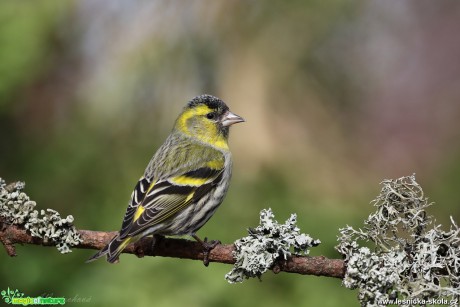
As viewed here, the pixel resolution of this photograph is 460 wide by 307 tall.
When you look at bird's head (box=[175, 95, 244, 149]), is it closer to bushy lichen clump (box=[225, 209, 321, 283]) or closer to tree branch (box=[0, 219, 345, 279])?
tree branch (box=[0, 219, 345, 279])

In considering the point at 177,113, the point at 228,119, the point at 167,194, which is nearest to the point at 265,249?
→ the point at 167,194

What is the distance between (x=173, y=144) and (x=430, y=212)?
2380 millimetres

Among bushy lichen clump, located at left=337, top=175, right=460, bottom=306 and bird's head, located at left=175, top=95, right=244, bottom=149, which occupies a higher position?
bird's head, located at left=175, top=95, right=244, bottom=149

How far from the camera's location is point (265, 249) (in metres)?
3.10

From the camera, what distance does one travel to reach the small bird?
3.81m

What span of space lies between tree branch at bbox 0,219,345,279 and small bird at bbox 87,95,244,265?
0.06 meters

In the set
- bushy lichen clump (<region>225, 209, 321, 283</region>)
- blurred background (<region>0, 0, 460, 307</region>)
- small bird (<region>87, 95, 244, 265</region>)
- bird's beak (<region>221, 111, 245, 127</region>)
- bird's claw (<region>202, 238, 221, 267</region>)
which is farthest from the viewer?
bird's beak (<region>221, 111, 245, 127</region>)

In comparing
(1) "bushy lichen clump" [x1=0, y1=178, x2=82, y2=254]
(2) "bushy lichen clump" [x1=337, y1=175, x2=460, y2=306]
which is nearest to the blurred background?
(1) "bushy lichen clump" [x1=0, y1=178, x2=82, y2=254]

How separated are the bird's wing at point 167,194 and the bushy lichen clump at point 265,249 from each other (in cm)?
→ 74

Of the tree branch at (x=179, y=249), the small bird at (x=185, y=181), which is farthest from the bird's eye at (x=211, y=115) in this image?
the tree branch at (x=179, y=249)

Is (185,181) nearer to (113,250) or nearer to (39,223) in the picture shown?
(113,250)

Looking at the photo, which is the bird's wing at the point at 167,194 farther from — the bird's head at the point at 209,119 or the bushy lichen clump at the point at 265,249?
the bushy lichen clump at the point at 265,249

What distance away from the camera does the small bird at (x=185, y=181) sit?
3814 millimetres

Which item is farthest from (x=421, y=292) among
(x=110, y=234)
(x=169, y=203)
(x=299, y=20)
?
(x=299, y=20)
